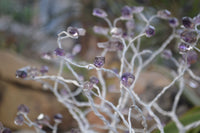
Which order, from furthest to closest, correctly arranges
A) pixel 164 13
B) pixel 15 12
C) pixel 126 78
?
pixel 15 12 < pixel 164 13 < pixel 126 78

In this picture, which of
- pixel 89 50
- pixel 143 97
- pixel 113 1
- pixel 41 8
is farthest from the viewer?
pixel 41 8

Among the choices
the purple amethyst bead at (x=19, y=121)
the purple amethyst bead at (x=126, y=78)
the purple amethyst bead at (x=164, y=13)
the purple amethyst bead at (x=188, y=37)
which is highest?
the purple amethyst bead at (x=164, y=13)

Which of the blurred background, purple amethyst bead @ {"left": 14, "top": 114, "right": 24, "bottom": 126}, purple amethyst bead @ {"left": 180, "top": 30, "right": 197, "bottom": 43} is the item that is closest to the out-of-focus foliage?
the blurred background

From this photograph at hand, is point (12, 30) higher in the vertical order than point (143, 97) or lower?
higher

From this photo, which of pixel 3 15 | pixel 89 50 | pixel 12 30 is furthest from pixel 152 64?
pixel 3 15

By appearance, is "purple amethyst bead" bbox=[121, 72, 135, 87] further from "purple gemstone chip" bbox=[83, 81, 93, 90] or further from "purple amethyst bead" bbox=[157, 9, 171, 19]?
"purple amethyst bead" bbox=[157, 9, 171, 19]

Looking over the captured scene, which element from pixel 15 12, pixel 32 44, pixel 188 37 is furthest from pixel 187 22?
pixel 15 12

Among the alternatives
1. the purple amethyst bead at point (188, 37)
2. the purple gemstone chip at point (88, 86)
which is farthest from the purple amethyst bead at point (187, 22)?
the purple gemstone chip at point (88, 86)

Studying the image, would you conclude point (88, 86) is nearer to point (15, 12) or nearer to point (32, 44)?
point (32, 44)

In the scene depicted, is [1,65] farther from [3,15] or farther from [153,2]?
[3,15]

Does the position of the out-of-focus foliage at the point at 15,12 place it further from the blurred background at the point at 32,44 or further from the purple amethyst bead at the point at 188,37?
the purple amethyst bead at the point at 188,37

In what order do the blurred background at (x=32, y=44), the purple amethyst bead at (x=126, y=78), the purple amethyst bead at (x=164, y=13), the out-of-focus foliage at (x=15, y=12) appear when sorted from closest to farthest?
the purple amethyst bead at (x=126, y=78) → the purple amethyst bead at (x=164, y=13) → the blurred background at (x=32, y=44) → the out-of-focus foliage at (x=15, y=12)
